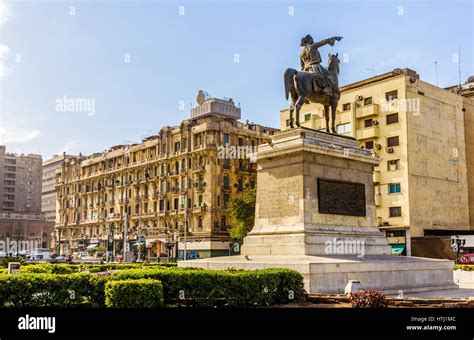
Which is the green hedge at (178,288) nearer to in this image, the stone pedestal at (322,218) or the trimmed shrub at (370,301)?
the trimmed shrub at (370,301)

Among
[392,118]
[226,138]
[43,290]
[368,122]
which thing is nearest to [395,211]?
[392,118]

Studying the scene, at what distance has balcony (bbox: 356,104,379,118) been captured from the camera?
58188mm

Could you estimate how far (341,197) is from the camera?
22094 mm

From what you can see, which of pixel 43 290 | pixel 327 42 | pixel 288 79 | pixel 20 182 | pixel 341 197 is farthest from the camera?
pixel 20 182

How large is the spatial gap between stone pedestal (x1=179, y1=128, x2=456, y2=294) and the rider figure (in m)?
2.33

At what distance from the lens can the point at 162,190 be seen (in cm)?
8256

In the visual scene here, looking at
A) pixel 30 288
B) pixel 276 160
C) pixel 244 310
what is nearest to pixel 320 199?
pixel 276 160

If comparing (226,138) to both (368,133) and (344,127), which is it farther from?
(368,133)

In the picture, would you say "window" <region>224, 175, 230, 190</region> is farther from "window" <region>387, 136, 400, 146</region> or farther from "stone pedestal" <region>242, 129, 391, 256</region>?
"stone pedestal" <region>242, 129, 391, 256</region>

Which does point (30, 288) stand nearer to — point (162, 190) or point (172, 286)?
point (172, 286)

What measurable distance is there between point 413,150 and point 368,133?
5.10 m

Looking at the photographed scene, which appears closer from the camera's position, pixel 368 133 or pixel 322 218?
pixel 322 218

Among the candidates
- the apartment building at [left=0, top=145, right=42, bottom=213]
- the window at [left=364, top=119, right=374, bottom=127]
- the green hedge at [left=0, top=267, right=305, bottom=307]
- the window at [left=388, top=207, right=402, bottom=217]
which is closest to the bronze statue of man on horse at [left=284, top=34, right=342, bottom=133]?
the green hedge at [left=0, top=267, right=305, bottom=307]

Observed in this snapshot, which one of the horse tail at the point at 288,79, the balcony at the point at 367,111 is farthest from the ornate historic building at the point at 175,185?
the horse tail at the point at 288,79
